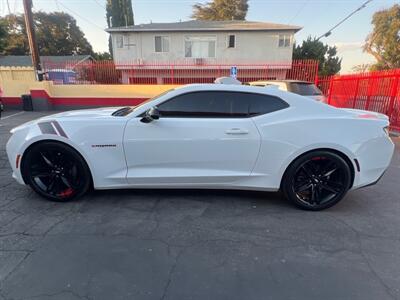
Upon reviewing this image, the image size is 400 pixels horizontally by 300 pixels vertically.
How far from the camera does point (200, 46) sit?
21.3 metres

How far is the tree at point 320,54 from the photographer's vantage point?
24.7 metres

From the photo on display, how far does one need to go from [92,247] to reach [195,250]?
3.20ft

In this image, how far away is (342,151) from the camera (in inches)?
123


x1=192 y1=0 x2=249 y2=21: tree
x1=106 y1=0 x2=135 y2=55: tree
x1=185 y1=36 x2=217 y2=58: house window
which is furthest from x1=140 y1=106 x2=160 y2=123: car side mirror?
x1=192 y1=0 x2=249 y2=21: tree

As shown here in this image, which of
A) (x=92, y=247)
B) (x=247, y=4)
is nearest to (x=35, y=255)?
(x=92, y=247)

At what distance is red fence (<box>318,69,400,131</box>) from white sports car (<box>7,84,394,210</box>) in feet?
17.8

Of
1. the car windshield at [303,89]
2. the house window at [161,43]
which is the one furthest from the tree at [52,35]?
the car windshield at [303,89]

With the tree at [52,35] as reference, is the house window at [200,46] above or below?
below

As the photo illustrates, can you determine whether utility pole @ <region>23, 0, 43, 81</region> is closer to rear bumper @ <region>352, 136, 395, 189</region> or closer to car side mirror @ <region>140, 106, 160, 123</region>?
car side mirror @ <region>140, 106, 160, 123</region>

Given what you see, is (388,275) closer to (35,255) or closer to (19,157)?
(35,255)

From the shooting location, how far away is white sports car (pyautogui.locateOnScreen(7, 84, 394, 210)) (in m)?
3.14

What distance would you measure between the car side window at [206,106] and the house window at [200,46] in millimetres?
19267

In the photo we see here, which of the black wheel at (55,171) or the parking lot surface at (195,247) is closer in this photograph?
the parking lot surface at (195,247)

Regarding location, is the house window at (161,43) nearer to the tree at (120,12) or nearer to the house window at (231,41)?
the house window at (231,41)
